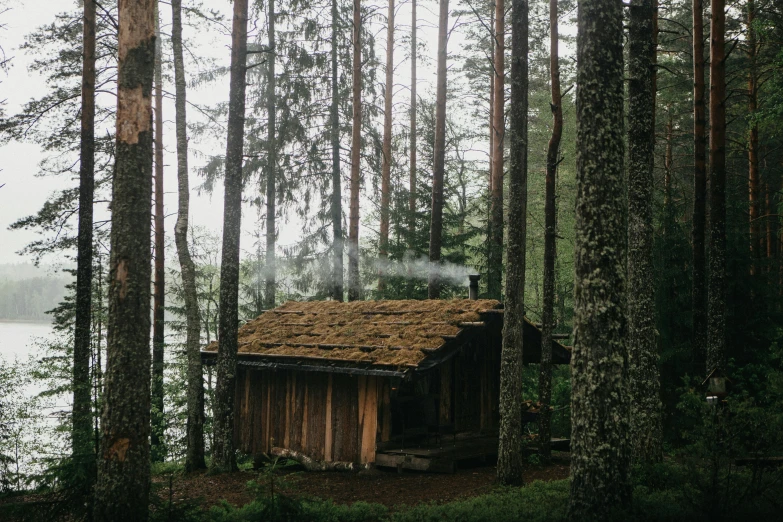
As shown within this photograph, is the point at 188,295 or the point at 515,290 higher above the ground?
the point at 515,290

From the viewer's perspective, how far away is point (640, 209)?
10.7 meters

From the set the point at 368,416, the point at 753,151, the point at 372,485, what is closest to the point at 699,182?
the point at 753,151

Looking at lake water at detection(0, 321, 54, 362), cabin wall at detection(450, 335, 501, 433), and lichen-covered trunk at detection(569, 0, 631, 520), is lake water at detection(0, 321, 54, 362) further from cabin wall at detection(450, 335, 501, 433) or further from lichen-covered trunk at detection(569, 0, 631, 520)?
lichen-covered trunk at detection(569, 0, 631, 520)

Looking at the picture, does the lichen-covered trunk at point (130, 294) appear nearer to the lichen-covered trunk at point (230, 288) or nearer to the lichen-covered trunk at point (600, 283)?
the lichen-covered trunk at point (600, 283)

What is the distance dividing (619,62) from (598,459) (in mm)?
4509

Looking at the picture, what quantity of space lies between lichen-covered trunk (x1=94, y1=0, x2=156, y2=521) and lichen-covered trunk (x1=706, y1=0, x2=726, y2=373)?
11.9 metres

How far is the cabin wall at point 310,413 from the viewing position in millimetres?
14023

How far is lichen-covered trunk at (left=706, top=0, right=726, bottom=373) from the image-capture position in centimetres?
1428

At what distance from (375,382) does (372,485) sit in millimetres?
2162

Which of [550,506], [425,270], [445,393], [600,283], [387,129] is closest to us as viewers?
[600,283]

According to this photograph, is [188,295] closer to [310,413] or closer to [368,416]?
[310,413]

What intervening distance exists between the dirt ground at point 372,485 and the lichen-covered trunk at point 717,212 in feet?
14.4

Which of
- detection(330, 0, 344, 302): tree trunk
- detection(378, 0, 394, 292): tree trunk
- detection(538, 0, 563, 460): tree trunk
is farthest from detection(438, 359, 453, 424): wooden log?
detection(330, 0, 344, 302): tree trunk

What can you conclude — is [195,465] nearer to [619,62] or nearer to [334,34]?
[619,62]
